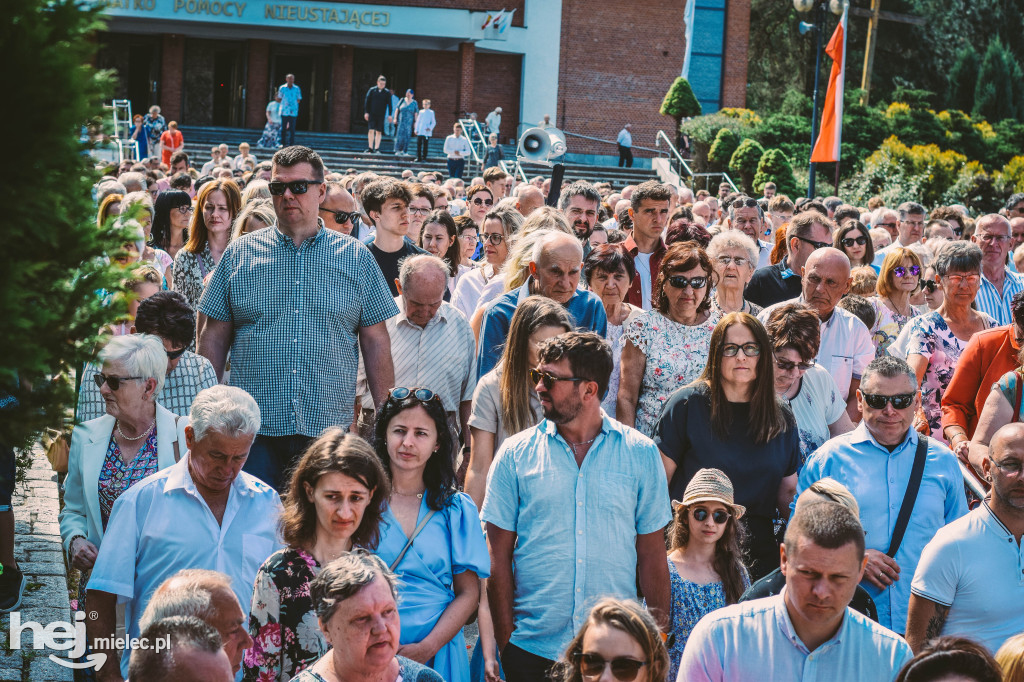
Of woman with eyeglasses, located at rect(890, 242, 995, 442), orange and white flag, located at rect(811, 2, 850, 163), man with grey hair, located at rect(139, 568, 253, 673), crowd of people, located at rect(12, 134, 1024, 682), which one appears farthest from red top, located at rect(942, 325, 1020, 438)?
orange and white flag, located at rect(811, 2, 850, 163)

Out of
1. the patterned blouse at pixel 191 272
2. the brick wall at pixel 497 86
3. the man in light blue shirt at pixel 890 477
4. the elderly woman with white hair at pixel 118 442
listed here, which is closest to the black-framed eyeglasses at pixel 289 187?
the elderly woman with white hair at pixel 118 442

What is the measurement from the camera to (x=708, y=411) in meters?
5.55

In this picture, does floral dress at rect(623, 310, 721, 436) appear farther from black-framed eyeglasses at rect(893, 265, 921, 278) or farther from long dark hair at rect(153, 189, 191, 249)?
long dark hair at rect(153, 189, 191, 249)

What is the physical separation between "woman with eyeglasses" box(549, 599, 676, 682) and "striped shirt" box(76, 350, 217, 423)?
7.90ft

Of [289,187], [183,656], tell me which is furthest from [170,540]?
[289,187]

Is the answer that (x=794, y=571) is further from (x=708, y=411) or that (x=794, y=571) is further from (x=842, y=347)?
(x=842, y=347)

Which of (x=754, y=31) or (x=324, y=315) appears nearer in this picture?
(x=324, y=315)

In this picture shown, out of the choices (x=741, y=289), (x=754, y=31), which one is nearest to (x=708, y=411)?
(x=741, y=289)

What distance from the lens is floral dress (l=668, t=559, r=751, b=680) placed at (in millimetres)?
4977

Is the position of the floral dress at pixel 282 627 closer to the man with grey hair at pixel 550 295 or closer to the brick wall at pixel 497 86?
the man with grey hair at pixel 550 295

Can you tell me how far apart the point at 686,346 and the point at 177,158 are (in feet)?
40.6

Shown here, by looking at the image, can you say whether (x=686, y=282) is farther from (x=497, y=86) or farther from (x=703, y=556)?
(x=497, y=86)

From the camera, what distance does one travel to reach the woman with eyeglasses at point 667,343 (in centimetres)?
635

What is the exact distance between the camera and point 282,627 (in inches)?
163
